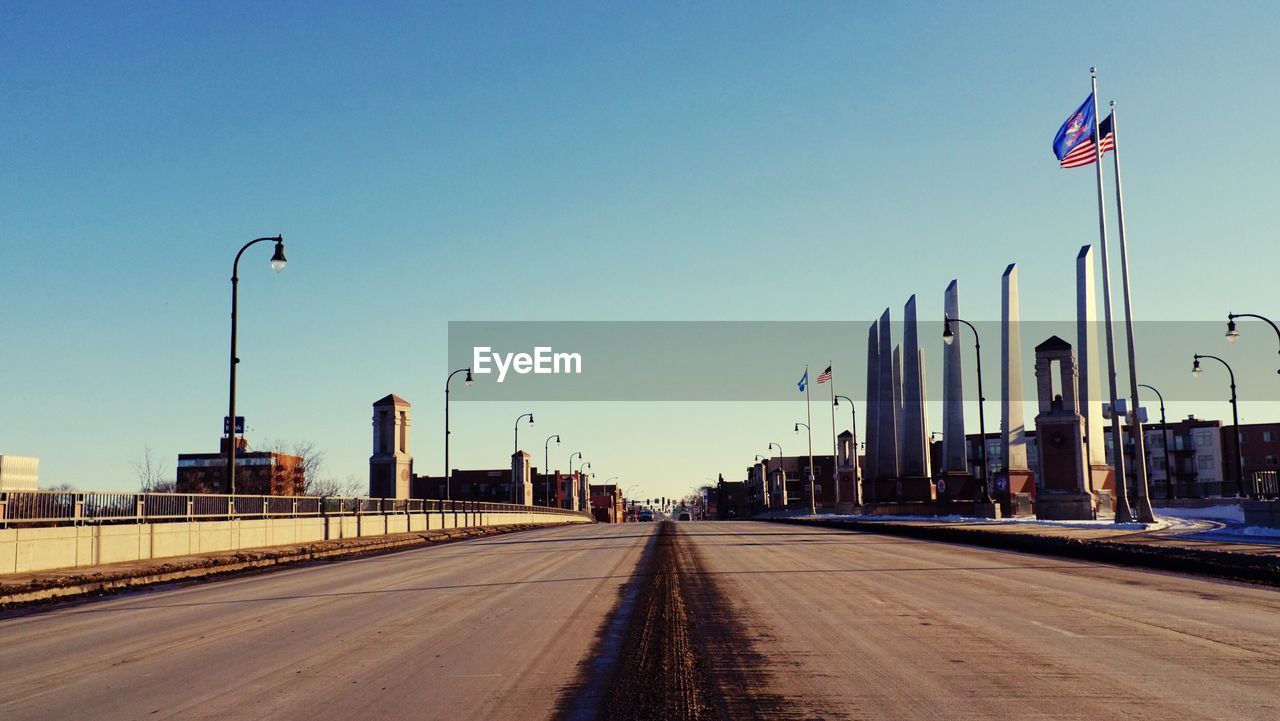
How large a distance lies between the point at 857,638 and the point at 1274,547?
16354 mm

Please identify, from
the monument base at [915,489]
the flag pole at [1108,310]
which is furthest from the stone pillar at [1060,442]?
the monument base at [915,489]

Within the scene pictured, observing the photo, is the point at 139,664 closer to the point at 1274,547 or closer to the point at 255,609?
the point at 255,609

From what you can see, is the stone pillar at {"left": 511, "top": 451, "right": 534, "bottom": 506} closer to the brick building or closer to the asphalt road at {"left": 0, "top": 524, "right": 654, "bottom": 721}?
the brick building

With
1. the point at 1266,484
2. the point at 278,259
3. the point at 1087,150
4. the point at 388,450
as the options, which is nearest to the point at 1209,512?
the point at 1266,484

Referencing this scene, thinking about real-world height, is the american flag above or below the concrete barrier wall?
above

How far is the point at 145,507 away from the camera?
23734 millimetres

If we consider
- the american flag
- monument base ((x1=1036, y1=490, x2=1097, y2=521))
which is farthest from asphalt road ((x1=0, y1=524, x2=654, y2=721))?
monument base ((x1=1036, y1=490, x2=1097, y2=521))

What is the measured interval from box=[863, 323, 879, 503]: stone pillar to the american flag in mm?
62132

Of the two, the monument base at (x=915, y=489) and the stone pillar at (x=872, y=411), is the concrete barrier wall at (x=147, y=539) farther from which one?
the stone pillar at (x=872, y=411)

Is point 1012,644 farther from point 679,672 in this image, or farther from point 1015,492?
point 1015,492

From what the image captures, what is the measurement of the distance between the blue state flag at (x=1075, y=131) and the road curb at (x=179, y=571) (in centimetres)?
2893

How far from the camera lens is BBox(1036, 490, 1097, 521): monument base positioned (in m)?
52.2

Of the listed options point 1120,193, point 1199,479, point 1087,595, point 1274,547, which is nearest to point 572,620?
point 1087,595

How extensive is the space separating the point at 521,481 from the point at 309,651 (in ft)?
380
